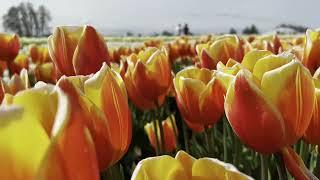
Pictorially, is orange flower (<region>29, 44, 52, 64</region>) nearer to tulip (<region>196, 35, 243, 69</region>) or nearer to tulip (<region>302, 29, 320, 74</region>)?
tulip (<region>196, 35, 243, 69</region>)

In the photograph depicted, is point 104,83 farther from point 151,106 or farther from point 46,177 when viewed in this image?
point 151,106

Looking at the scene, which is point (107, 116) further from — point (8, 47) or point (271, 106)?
point (8, 47)

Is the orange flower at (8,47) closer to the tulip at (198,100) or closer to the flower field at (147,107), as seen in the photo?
the flower field at (147,107)

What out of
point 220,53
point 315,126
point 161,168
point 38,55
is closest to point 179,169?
point 161,168

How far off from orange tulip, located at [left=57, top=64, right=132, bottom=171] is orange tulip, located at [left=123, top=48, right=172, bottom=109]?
0.92 meters

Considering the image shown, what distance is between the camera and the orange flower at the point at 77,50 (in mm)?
1752

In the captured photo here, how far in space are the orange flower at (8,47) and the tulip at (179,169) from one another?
3194 mm

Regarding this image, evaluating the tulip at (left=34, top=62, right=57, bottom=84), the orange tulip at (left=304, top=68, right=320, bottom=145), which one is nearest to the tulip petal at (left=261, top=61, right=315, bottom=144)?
the orange tulip at (left=304, top=68, right=320, bottom=145)

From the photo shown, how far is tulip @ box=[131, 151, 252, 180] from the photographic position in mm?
708

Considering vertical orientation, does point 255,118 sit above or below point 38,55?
above

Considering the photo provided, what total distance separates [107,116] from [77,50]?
76 cm

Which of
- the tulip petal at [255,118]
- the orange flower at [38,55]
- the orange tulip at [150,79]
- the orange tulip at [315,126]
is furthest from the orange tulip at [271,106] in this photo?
the orange flower at [38,55]

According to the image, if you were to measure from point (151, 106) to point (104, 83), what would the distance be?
118 centimetres

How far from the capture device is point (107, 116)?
3.39 ft
